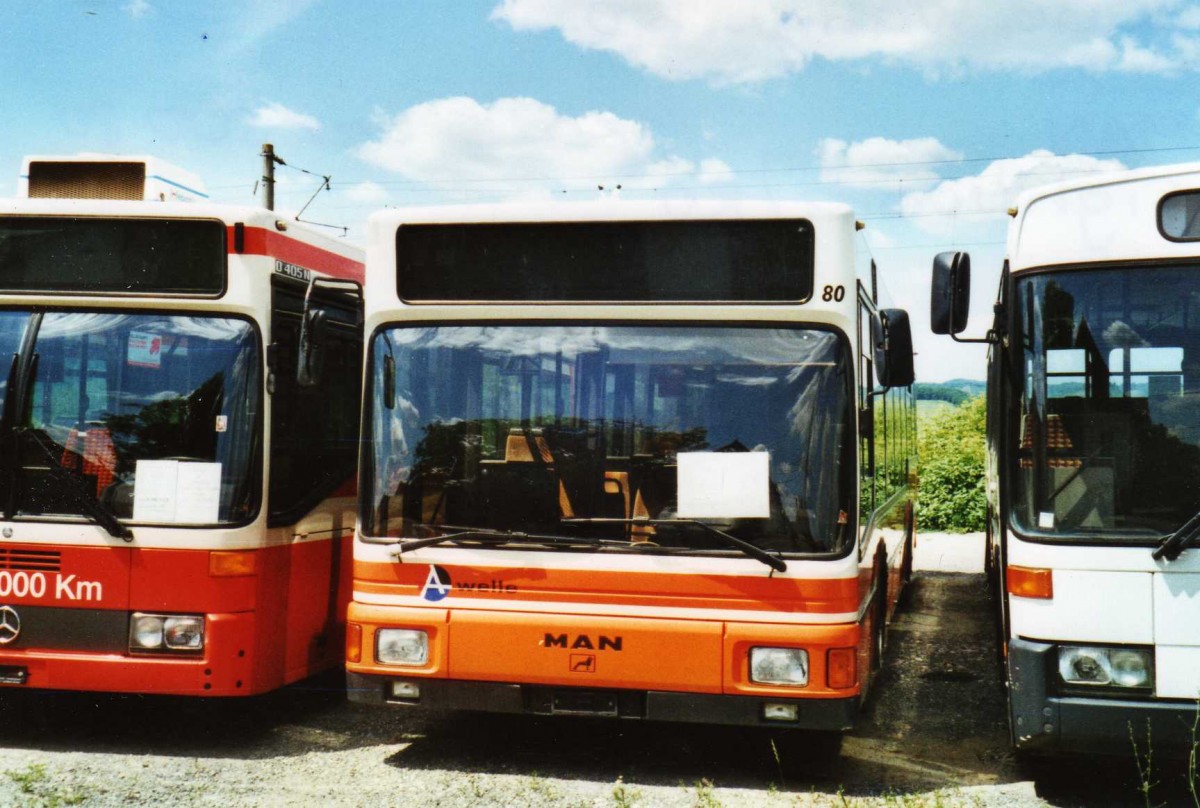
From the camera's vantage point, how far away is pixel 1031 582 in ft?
17.8

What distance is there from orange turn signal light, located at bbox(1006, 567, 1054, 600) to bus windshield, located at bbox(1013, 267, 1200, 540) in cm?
18

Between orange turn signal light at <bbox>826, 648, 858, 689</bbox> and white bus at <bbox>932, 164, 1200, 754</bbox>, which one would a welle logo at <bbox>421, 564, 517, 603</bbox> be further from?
white bus at <bbox>932, 164, 1200, 754</bbox>

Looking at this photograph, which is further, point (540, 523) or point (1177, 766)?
point (1177, 766)

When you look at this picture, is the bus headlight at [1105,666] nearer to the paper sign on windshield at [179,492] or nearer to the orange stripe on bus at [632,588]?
the orange stripe on bus at [632,588]

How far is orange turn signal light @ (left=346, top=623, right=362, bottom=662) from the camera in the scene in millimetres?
5992

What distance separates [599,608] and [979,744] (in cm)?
278

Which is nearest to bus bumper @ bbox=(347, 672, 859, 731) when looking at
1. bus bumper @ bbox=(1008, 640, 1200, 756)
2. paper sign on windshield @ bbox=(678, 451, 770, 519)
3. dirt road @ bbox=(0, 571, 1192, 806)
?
dirt road @ bbox=(0, 571, 1192, 806)

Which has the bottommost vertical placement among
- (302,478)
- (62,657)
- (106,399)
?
(62,657)

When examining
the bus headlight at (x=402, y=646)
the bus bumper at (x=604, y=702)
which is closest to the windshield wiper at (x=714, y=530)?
the bus bumper at (x=604, y=702)

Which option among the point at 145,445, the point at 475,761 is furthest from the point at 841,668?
the point at 145,445

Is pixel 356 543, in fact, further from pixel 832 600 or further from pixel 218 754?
pixel 832 600

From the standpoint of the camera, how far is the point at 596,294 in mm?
5930

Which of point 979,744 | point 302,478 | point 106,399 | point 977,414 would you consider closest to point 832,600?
point 979,744

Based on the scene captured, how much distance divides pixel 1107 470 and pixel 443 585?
313 centimetres
